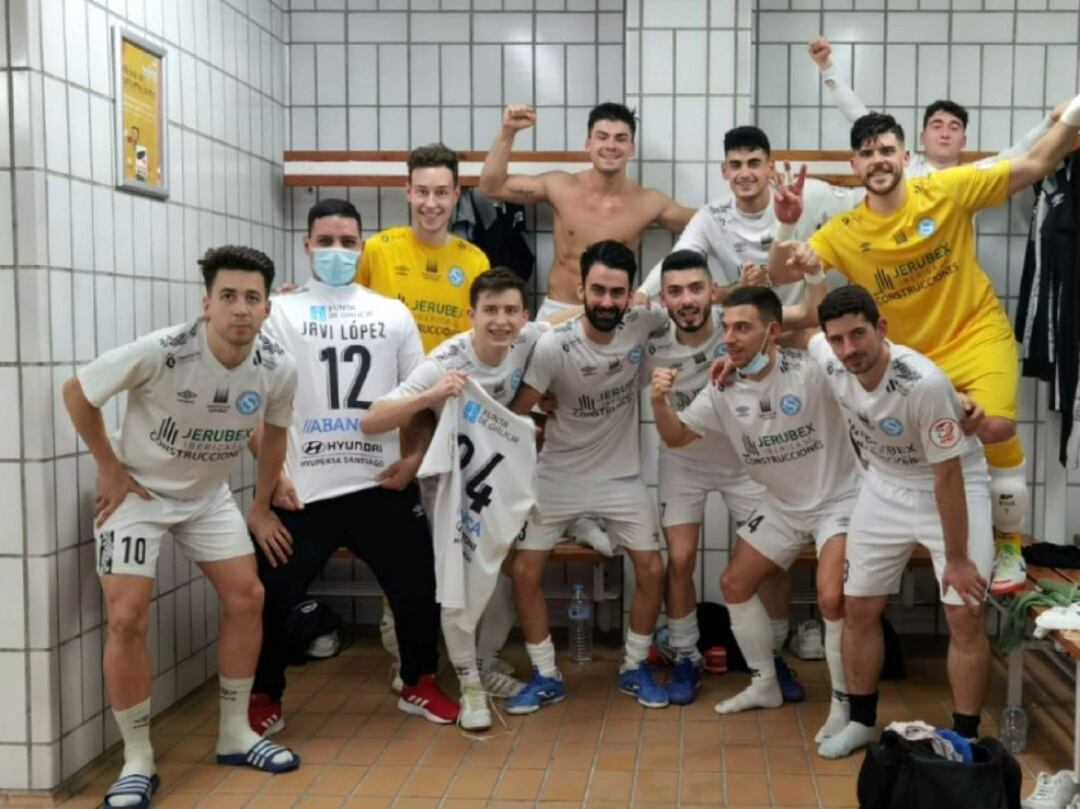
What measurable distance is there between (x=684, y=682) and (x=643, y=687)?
0.48ft

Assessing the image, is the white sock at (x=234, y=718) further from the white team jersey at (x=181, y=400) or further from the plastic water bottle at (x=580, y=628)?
the plastic water bottle at (x=580, y=628)

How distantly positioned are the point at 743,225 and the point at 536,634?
1678mm

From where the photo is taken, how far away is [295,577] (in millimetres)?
3523

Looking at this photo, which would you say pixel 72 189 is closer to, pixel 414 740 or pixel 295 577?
pixel 295 577

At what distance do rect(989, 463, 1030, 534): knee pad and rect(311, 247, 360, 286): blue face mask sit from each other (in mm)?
2237

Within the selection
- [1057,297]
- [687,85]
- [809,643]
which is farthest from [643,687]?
[687,85]

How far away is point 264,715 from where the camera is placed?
3535 millimetres

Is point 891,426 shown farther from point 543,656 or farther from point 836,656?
point 543,656

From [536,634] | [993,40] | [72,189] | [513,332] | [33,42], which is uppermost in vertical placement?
[993,40]

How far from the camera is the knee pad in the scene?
3578mm

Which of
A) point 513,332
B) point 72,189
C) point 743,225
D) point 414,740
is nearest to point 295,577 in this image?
point 414,740

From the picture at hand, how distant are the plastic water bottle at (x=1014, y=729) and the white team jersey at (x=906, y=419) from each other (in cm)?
74

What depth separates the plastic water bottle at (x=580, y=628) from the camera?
4.35m

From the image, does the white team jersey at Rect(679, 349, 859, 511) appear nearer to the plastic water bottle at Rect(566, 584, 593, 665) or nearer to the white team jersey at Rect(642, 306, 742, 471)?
the white team jersey at Rect(642, 306, 742, 471)
